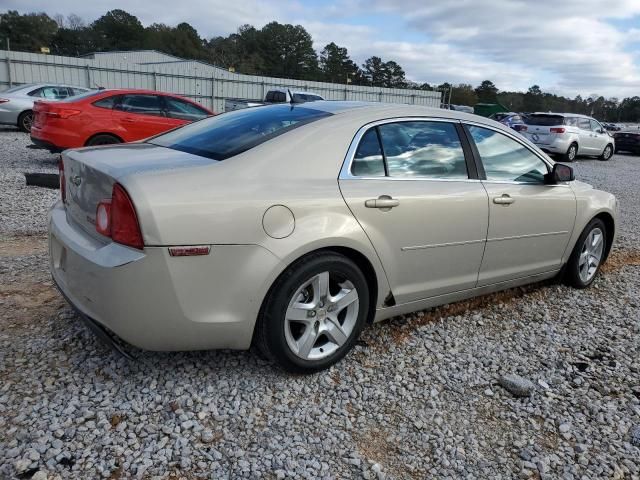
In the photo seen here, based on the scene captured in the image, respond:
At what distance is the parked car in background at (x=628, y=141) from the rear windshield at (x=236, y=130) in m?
23.8

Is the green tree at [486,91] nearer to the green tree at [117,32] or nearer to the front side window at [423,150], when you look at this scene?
the green tree at [117,32]

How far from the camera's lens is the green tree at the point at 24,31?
7100 centimetres

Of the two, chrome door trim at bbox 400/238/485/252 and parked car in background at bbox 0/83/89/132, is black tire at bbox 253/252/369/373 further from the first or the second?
parked car in background at bbox 0/83/89/132

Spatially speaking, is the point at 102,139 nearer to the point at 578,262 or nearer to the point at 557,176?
the point at 557,176

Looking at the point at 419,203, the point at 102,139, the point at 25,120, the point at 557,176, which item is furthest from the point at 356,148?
the point at 25,120

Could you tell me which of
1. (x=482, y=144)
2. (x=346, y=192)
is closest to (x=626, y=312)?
(x=482, y=144)

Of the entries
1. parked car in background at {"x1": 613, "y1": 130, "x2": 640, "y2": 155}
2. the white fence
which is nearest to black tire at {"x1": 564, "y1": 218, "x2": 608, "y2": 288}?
the white fence

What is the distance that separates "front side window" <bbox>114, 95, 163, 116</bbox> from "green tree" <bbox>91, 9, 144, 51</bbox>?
8059cm

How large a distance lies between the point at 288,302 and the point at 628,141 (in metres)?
24.9

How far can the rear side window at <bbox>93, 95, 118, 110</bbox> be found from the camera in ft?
29.1

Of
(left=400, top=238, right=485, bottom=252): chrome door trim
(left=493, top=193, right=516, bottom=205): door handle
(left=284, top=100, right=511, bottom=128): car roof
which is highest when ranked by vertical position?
(left=284, top=100, right=511, bottom=128): car roof

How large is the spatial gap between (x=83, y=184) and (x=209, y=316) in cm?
99

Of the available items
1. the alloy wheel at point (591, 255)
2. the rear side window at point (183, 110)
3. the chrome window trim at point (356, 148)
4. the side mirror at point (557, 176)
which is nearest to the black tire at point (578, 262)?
the alloy wheel at point (591, 255)

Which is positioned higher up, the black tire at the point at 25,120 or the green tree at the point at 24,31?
the green tree at the point at 24,31
